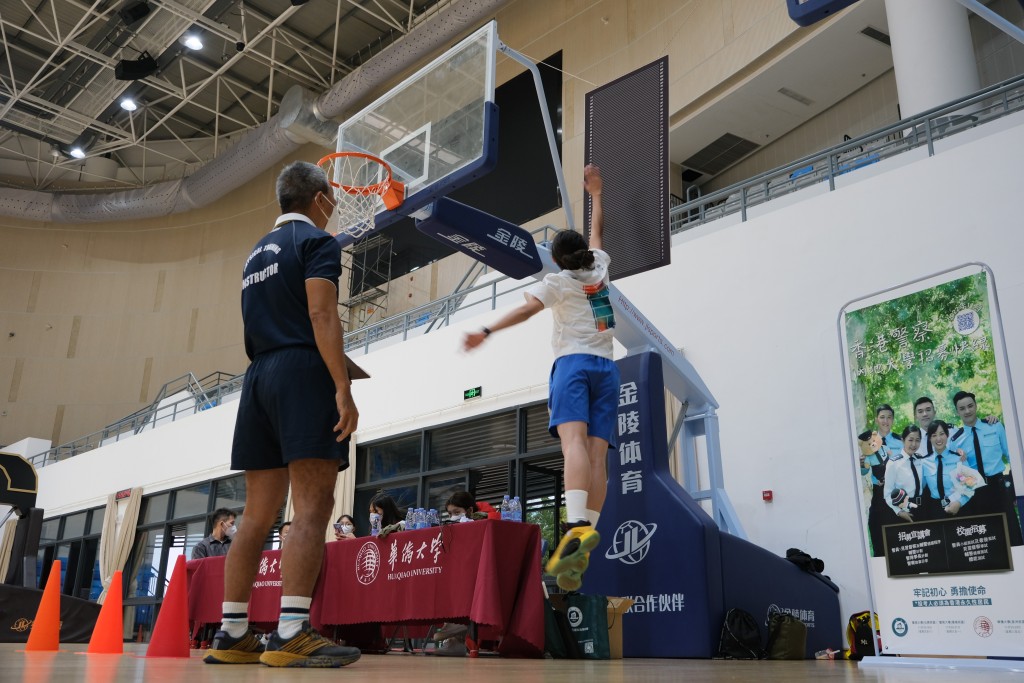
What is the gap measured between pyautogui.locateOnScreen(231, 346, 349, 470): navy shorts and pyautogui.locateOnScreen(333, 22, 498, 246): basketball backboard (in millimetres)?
2273

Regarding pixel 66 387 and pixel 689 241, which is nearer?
pixel 689 241

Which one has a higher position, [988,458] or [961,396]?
[961,396]

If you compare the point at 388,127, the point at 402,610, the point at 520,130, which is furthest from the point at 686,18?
the point at 402,610

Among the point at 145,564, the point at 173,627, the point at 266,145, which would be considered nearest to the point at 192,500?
the point at 145,564

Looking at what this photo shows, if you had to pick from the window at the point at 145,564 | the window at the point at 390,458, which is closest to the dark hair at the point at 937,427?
the window at the point at 390,458

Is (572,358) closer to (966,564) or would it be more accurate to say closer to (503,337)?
(966,564)

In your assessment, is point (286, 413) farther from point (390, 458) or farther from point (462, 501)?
point (390, 458)

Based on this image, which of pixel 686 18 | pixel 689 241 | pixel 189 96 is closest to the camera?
pixel 689 241

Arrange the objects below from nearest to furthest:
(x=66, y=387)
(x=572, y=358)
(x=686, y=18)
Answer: (x=572, y=358)
(x=686, y=18)
(x=66, y=387)

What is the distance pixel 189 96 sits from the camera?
16656 mm

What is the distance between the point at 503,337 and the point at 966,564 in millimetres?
6123

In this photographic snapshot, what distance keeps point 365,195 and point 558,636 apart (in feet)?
9.50

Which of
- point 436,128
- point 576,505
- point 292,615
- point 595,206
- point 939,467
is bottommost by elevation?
point 292,615

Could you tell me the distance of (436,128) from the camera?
214 inches
